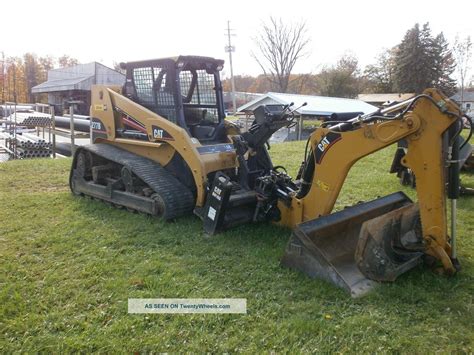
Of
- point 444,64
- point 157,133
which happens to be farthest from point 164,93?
point 444,64

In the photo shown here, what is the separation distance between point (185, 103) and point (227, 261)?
278 cm

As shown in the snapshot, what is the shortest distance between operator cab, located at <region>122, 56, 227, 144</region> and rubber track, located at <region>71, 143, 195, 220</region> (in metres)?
0.68

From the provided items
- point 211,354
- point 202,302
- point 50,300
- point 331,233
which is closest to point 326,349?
point 211,354

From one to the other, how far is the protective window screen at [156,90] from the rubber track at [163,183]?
27.8 inches

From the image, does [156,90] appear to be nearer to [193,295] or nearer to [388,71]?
[193,295]

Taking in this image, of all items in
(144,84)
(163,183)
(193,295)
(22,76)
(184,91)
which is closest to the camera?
(193,295)

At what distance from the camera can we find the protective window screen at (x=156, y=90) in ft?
18.1

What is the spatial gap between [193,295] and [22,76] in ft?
187

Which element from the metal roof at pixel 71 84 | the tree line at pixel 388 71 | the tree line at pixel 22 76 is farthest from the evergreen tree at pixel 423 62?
the tree line at pixel 22 76

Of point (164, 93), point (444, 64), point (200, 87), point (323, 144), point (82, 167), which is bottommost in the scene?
point (82, 167)

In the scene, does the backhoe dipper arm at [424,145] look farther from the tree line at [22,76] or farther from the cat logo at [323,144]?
the tree line at [22,76]

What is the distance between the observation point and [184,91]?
6.00 meters

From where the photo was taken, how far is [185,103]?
5.98 metres

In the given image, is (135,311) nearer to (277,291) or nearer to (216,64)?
(277,291)
